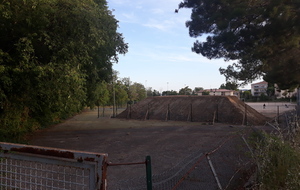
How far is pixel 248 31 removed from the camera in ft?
44.1

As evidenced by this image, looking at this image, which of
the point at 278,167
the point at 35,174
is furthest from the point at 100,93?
the point at 35,174

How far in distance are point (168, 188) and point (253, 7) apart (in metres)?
10.2

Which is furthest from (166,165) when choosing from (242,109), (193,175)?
(242,109)

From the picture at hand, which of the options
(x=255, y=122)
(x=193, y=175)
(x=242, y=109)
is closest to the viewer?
(x=193, y=175)

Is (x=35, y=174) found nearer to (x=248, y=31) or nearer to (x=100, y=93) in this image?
(x=248, y=31)

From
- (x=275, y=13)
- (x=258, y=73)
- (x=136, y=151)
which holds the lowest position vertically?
(x=136, y=151)

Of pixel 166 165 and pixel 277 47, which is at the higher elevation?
pixel 277 47

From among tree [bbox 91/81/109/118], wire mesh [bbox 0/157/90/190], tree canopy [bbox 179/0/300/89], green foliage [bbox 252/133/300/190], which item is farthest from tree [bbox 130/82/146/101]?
wire mesh [bbox 0/157/90/190]

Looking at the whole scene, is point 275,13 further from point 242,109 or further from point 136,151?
point 242,109

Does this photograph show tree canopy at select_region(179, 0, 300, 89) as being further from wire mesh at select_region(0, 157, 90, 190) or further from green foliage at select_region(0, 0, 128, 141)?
wire mesh at select_region(0, 157, 90, 190)

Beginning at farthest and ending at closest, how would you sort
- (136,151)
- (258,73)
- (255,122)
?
(255,122) < (258,73) < (136,151)

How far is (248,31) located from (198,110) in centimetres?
1732

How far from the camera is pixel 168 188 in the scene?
18.6ft

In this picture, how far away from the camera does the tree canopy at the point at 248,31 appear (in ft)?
39.1
